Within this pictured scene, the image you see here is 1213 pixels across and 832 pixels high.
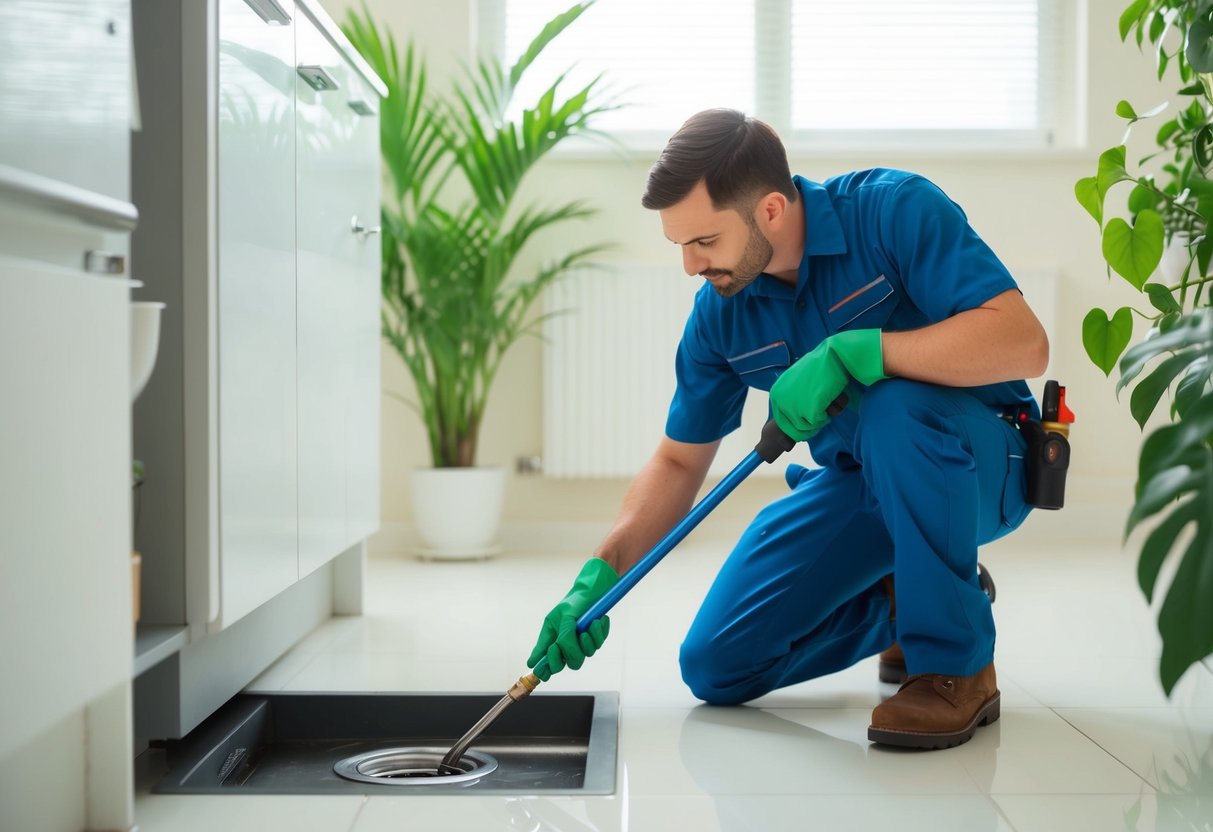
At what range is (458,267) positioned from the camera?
3074 millimetres

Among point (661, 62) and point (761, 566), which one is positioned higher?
point (661, 62)

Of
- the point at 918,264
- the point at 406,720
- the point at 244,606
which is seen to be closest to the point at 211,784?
the point at 244,606

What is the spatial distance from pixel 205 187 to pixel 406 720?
2.49 feet

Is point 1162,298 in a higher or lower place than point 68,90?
lower

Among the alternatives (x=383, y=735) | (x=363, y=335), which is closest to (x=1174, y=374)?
(x=383, y=735)

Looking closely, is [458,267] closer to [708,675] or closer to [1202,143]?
[708,675]

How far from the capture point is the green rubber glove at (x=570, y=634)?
1.41 meters

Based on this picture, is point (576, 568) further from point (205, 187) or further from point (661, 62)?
point (205, 187)

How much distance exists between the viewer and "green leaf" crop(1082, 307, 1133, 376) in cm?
152

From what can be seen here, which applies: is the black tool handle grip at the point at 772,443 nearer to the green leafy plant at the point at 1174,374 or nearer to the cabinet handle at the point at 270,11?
the green leafy plant at the point at 1174,374

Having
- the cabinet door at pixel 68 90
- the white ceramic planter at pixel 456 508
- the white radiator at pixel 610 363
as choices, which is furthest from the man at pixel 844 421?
the white radiator at pixel 610 363

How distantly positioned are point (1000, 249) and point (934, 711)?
7.80 feet

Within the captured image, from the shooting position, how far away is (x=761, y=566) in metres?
1.66

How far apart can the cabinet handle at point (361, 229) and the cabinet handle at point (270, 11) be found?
0.44 m
